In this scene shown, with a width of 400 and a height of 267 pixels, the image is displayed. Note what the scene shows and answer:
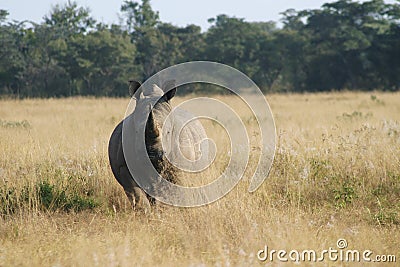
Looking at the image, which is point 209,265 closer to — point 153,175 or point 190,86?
point 153,175

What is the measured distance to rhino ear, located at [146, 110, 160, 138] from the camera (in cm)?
465

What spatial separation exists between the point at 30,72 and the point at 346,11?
2454cm

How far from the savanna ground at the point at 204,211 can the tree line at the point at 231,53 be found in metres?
26.7

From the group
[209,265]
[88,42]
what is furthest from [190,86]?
[209,265]

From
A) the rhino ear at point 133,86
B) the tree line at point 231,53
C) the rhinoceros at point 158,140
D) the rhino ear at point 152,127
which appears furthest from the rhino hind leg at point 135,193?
the tree line at point 231,53

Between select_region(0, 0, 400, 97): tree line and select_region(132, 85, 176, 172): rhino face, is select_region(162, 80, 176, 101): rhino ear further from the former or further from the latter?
select_region(0, 0, 400, 97): tree line

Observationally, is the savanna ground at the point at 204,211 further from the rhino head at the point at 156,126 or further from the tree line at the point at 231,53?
the tree line at the point at 231,53

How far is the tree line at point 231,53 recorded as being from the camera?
35688 mm

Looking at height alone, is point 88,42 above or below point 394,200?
above

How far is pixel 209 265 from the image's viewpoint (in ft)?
13.0

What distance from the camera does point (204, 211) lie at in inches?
198

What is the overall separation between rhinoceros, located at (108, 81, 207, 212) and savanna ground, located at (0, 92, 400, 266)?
36cm

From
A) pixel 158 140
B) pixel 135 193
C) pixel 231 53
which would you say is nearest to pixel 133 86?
pixel 158 140

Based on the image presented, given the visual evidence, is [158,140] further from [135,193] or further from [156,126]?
[135,193]
